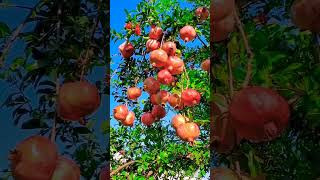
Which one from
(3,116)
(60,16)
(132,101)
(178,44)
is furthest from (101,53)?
(132,101)

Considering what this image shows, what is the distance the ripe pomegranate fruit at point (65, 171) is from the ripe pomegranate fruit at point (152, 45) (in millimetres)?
1009

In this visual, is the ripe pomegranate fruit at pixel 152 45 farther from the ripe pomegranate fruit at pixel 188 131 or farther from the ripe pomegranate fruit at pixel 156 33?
the ripe pomegranate fruit at pixel 188 131

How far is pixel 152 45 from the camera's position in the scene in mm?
2162

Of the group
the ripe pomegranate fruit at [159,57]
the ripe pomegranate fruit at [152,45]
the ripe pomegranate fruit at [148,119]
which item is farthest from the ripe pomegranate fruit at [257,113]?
the ripe pomegranate fruit at [148,119]

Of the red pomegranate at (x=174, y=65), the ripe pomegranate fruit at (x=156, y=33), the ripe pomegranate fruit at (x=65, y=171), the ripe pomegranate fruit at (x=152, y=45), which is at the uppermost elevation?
the ripe pomegranate fruit at (x=156, y=33)

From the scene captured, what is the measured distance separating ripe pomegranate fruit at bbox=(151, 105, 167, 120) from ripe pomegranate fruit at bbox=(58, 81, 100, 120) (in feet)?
3.17

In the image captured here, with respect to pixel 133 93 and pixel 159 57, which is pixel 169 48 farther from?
pixel 133 93

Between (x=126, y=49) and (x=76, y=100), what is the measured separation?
1.01 meters

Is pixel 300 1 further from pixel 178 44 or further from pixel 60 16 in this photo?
pixel 178 44

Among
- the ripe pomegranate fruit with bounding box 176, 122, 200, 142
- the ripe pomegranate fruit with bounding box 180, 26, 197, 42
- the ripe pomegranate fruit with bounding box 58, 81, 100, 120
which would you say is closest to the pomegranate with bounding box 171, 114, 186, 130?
the ripe pomegranate fruit with bounding box 176, 122, 200, 142

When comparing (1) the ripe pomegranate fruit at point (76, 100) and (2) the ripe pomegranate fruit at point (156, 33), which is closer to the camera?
(1) the ripe pomegranate fruit at point (76, 100)

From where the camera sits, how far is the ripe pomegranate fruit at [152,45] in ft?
7.09

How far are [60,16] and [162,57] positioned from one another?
69 centimetres

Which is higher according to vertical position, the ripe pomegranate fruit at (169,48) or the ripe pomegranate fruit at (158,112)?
the ripe pomegranate fruit at (169,48)
